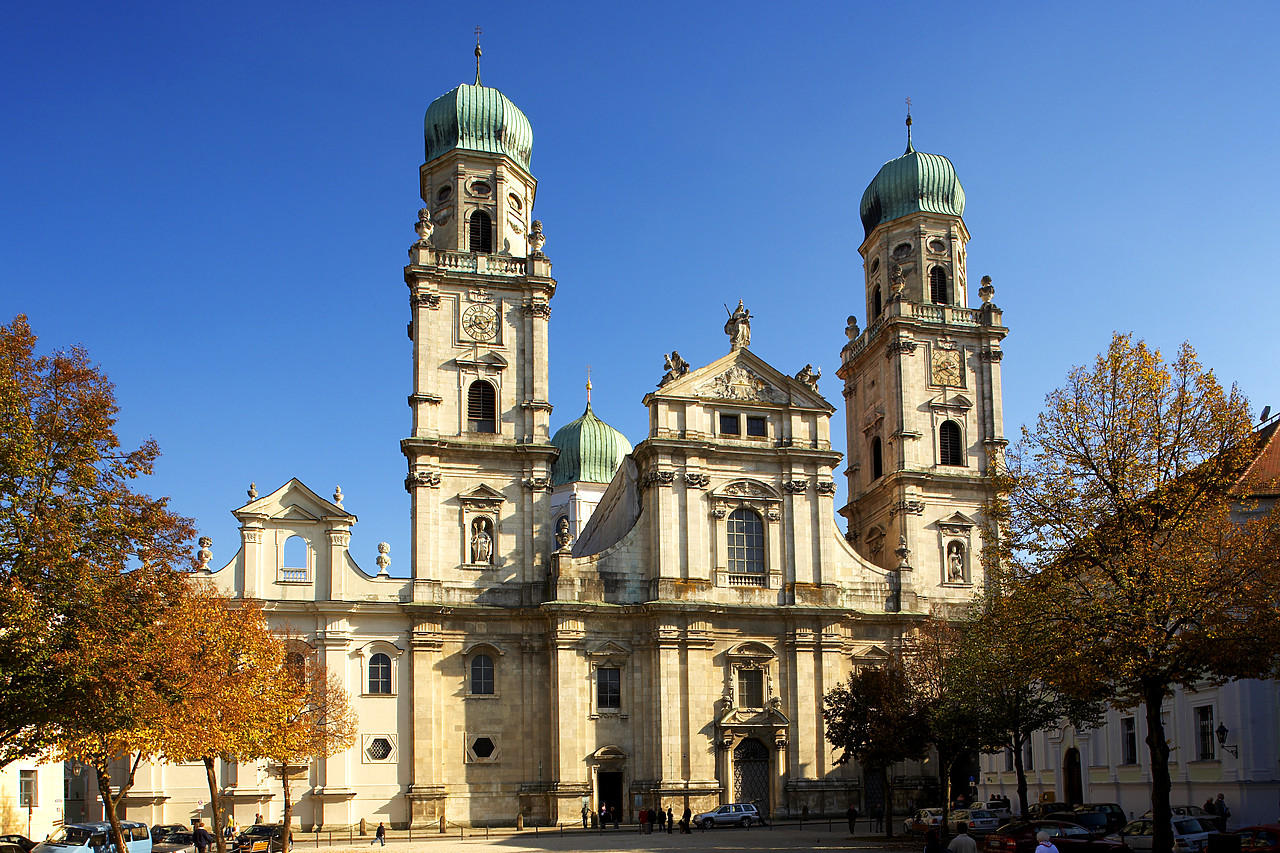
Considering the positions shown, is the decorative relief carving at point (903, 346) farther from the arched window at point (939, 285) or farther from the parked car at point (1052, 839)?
the parked car at point (1052, 839)

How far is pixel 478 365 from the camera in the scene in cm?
5597

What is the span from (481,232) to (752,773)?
27027 millimetres

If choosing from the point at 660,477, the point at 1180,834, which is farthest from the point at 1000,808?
the point at 660,477

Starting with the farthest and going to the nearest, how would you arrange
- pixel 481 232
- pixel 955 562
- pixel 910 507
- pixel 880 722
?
pixel 955 562 → pixel 910 507 → pixel 481 232 → pixel 880 722

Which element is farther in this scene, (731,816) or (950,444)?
(950,444)

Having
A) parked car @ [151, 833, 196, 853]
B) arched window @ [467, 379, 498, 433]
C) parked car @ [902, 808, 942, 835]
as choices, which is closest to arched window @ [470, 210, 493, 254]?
arched window @ [467, 379, 498, 433]

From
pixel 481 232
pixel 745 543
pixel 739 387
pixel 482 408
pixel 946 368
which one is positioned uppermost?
pixel 481 232

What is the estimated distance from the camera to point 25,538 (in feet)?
79.3

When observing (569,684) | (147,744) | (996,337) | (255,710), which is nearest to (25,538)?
(147,744)

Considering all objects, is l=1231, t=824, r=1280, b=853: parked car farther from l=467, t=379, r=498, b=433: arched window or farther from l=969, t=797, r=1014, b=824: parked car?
l=467, t=379, r=498, b=433: arched window

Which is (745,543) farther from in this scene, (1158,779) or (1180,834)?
(1158,779)

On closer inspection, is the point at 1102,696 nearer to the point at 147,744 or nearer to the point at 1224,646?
the point at 1224,646

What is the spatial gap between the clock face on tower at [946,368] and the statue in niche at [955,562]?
788cm

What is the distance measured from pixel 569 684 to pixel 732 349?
1690cm
